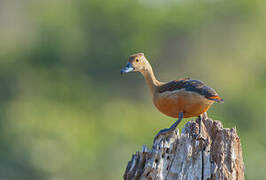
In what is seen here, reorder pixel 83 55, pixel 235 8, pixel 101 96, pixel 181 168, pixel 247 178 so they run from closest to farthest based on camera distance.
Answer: pixel 181 168, pixel 247 178, pixel 101 96, pixel 83 55, pixel 235 8

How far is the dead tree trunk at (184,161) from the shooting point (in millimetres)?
5840

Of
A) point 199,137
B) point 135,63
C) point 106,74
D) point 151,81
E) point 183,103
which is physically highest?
point 106,74

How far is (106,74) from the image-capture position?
23.7 m

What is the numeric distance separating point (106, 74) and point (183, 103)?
17129 millimetres

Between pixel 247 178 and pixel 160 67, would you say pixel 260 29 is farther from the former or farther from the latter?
pixel 247 178

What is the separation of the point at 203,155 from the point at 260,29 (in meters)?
24.8

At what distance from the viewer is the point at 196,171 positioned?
19.4 ft

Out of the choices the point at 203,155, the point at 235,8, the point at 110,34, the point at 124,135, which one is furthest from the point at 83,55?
the point at 203,155

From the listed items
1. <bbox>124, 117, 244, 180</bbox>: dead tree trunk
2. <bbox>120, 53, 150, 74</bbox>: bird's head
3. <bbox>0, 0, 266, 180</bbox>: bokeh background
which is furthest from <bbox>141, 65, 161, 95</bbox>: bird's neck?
<bbox>0, 0, 266, 180</bbox>: bokeh background

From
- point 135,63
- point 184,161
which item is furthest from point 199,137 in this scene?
point 135,63

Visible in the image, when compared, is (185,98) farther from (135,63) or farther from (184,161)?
(184,161)

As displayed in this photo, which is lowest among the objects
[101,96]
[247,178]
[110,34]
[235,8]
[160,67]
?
[247,178]

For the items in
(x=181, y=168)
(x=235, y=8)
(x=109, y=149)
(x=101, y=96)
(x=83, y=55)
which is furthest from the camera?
(x=235, y=8)

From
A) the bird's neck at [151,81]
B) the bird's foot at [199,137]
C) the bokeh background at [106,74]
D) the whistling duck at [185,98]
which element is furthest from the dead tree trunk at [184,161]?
the bokeh background at [106,74]
